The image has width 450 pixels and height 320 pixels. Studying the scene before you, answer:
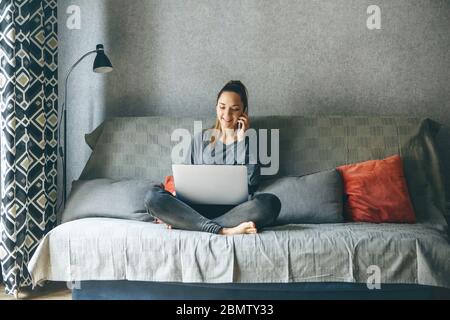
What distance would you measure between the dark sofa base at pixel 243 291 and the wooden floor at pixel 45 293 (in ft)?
1.64

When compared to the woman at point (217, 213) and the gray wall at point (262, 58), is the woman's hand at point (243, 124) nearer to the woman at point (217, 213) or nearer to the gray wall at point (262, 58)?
the woman at point (217, 213)

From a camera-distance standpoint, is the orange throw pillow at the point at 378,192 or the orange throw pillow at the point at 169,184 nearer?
the orange throw pillow at the point at 378,192

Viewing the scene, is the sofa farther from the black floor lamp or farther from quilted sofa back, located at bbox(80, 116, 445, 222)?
the black floor lamp

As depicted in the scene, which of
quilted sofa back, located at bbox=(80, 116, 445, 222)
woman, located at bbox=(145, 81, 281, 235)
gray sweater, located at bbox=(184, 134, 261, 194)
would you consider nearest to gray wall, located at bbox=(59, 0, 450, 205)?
quilted sofa back, located at bbox=(80, 116, 445, 222)

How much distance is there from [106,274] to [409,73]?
2.07 metres

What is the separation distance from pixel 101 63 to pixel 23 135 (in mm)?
595

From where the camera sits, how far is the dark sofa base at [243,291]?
93.0 inches

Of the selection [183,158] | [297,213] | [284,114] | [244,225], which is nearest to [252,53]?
[284,114]

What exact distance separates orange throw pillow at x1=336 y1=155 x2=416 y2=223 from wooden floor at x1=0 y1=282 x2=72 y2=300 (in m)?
1.55

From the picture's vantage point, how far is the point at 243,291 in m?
2.41

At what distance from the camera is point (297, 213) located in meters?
2.75

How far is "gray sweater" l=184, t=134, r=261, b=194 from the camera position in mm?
2832

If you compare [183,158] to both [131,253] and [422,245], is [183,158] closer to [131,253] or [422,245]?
[131,253]

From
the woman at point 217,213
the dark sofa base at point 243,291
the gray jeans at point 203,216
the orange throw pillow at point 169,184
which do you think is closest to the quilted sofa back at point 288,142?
the orange throw pillow at point 169,184
